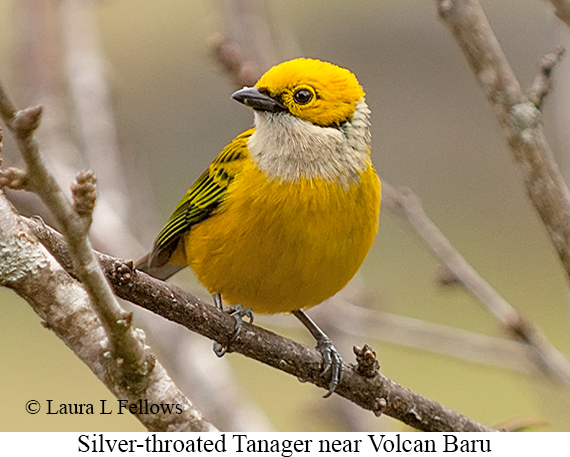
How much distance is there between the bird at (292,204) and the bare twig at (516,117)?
1.37m

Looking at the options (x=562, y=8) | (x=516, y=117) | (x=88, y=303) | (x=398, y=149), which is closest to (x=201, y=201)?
(x=88, y=303)

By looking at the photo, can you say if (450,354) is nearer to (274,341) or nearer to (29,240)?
(274,341)

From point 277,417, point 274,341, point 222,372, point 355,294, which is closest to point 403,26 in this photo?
point 277,417

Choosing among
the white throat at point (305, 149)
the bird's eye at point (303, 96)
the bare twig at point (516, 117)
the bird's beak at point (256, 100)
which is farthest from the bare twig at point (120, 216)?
the bare twig at point (516, 117)

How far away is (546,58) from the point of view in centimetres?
281

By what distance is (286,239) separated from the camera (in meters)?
3.82

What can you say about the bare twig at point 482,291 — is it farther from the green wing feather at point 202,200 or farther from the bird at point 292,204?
the green wing feather at point 202,200

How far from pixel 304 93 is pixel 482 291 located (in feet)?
4.73

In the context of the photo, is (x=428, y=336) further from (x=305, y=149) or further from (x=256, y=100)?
(x=256, y=100)

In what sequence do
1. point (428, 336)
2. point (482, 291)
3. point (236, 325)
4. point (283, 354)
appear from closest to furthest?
1. point (236, 325)
2. point (283, 354)
3. point (482, 291)
4. point (428, 336)

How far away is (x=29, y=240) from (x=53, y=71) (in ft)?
11.0

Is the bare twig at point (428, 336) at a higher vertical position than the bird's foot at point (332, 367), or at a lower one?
higher

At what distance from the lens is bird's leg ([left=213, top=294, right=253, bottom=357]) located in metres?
3.33

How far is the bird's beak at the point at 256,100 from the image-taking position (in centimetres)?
404
